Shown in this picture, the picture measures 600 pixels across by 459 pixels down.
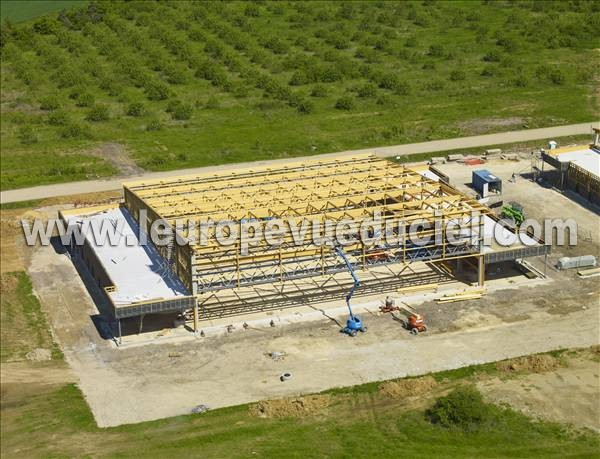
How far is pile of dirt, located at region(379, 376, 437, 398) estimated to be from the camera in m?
60.7

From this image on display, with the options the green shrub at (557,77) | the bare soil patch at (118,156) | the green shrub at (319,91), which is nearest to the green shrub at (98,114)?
the bare soil patch at (118,156)

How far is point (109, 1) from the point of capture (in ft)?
518

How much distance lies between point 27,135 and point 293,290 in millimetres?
45946

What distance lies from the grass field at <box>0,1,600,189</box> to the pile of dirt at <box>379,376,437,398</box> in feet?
149

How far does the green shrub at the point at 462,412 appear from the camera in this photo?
57.1 metres

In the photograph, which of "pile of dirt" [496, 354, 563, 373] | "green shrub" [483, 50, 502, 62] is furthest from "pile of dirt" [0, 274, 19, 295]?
"green shrub" [483, 50, 502, 62]

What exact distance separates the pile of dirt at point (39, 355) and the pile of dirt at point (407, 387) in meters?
20.6

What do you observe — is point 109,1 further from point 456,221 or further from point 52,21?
point 456,221

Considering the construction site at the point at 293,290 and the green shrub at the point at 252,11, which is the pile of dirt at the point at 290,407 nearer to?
the construction site at the point at 293,290

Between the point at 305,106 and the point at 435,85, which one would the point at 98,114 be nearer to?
the point at 305,106

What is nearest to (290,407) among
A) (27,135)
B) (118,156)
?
(118,156)

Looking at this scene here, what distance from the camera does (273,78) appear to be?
12644 centimetres

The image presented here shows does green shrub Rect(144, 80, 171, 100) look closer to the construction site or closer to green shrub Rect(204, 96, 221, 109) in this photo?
green shrub Rect(204, 96, 221, 109)

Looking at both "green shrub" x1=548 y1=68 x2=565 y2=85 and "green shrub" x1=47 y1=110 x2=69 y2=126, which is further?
"green shrub" x1=548 y1=68 x2=565 y2=85
